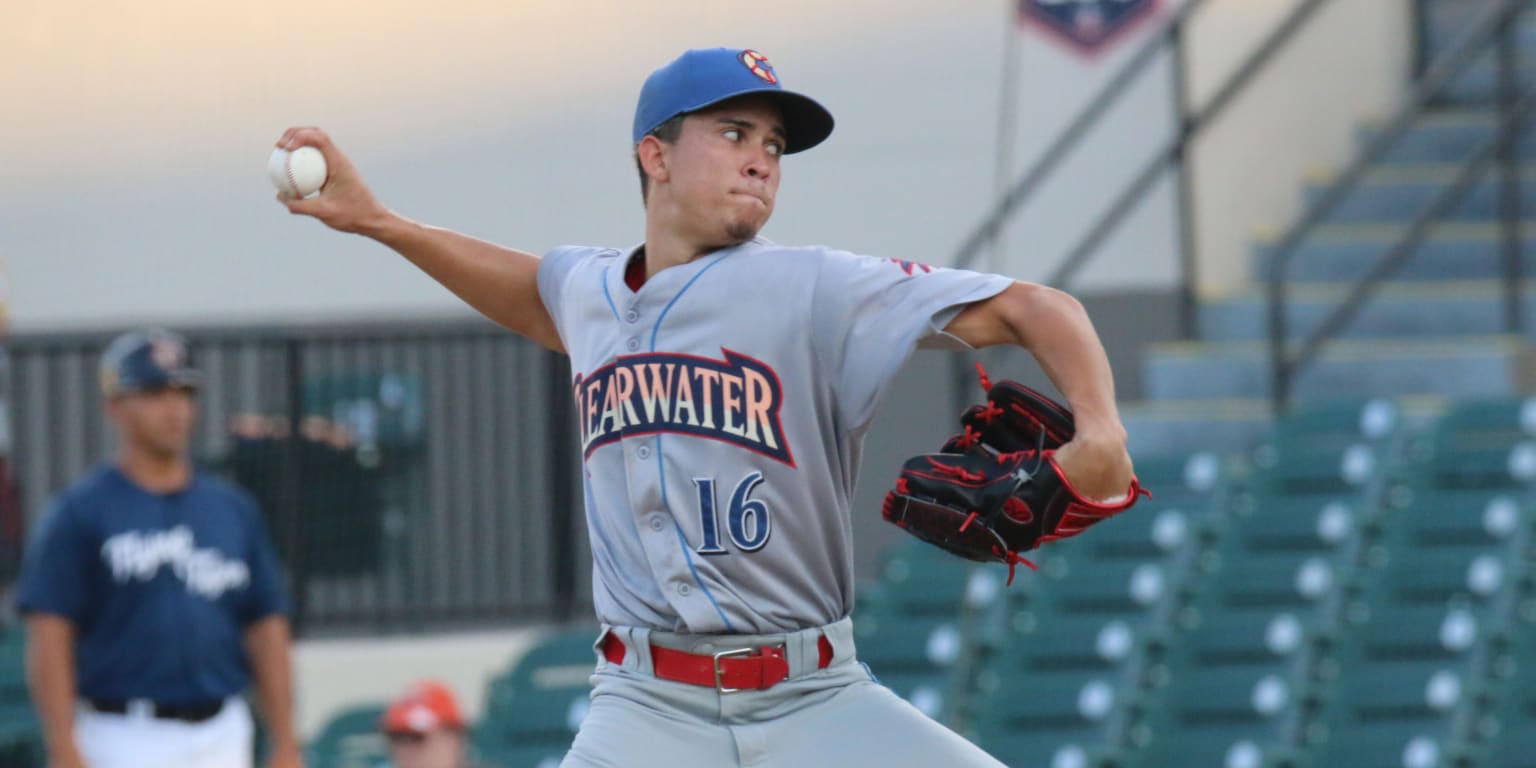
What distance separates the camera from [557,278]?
3848mm

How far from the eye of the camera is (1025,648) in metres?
7.82

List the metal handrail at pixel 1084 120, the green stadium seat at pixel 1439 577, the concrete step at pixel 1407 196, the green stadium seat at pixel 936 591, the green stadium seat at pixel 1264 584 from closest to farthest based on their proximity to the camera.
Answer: the green stadium seat at pixel 1439 577 → the green stadium seat at pixel 1264 584 → the green stadium seat at pixel 936 591 → the metal handrail at pixel 1084 120 → the concrete step at pixel 1407 196

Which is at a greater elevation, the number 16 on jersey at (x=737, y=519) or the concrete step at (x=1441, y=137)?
the concrete step at (x=1441, y=137)

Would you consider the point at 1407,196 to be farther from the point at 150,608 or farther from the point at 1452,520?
the point at 150,608

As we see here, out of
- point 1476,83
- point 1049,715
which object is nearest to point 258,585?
point 1049,715

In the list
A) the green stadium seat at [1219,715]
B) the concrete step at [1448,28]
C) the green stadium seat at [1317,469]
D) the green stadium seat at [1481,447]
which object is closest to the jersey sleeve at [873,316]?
the green stadium seat at [1219,715]

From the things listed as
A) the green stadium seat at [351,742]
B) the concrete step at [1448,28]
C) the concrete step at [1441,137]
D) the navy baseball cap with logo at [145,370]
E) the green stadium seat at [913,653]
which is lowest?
the green stadium seat at [351,742]

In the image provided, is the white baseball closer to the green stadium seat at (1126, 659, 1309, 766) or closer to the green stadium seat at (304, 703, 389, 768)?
the green stadium seat at (304, 703, 389, 768)

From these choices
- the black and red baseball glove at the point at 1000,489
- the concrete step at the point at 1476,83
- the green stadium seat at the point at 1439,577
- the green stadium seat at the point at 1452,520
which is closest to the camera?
the black and red baseball glove at the point at 1000,489

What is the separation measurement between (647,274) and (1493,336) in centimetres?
695

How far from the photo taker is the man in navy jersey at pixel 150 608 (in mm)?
6035

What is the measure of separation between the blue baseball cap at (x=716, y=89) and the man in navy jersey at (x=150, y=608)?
2953mm

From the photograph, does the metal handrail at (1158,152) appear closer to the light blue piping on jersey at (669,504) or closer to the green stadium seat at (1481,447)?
the green stadium seat at (1481,447)

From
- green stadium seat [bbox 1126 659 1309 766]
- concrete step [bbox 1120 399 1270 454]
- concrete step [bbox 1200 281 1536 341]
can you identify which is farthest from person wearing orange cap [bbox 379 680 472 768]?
concrete step [bbox 1200 281 1536 341]
